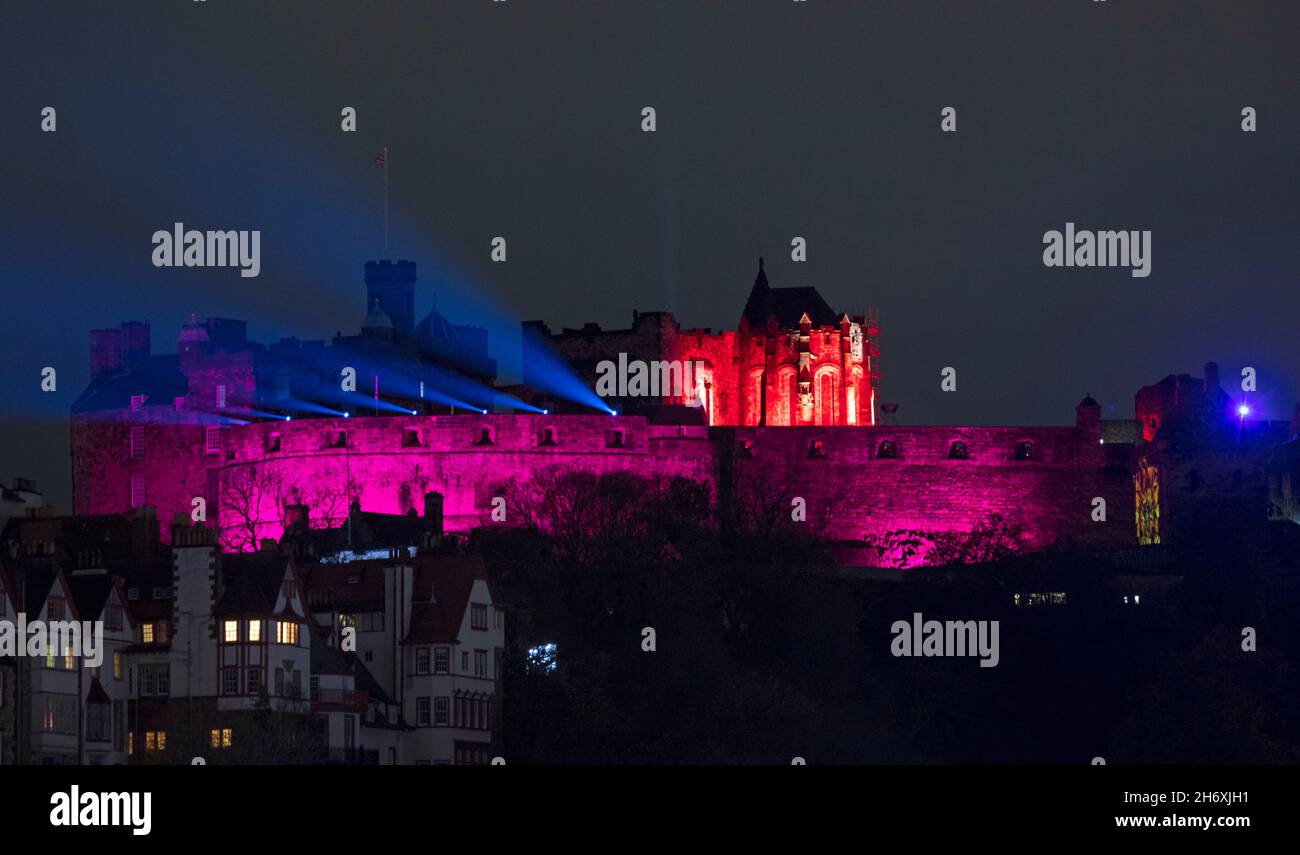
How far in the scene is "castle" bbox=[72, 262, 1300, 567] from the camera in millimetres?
111188

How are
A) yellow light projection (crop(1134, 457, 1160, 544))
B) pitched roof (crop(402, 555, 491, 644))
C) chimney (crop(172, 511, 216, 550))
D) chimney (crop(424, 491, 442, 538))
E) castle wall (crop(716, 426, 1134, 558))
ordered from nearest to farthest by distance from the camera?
chimney (crop(172, 511, 216, 550)), pitched roof (crop(402, 555, 491, 644)), chimney (crop(424, 491, 442, 538)), yellow light projection (crop(1134, 457, 1160, 544)), castle wall (crop(716, 426, 1134, 558))

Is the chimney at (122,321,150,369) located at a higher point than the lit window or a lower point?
higher

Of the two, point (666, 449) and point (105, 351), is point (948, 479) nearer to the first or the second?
point (666, 449)

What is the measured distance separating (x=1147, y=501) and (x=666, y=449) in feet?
47.3

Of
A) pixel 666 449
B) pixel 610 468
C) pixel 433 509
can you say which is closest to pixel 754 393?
pixel 666 449

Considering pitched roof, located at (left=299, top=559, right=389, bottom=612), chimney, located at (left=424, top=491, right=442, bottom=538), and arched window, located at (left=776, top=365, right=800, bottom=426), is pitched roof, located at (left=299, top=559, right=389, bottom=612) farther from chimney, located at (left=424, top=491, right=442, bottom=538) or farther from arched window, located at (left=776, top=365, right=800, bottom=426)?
arched window, located at (left=776, top=365, right=800, bottom=426)

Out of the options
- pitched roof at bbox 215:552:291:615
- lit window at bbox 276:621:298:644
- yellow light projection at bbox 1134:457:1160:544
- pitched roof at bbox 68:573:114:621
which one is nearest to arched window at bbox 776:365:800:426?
yellow light projection at bbox 1134:457:1160:544

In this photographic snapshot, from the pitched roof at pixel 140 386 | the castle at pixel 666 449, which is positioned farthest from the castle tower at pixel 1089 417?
the pitched roof at pixel 140 386

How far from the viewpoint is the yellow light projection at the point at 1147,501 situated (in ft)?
373

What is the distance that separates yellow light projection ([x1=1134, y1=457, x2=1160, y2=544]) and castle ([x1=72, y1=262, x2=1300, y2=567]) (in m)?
0.09

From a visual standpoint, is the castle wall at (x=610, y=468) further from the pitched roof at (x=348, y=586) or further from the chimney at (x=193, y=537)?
the chimney at (x=193, y=537)

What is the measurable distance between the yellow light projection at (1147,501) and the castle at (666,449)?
89 millimetres
